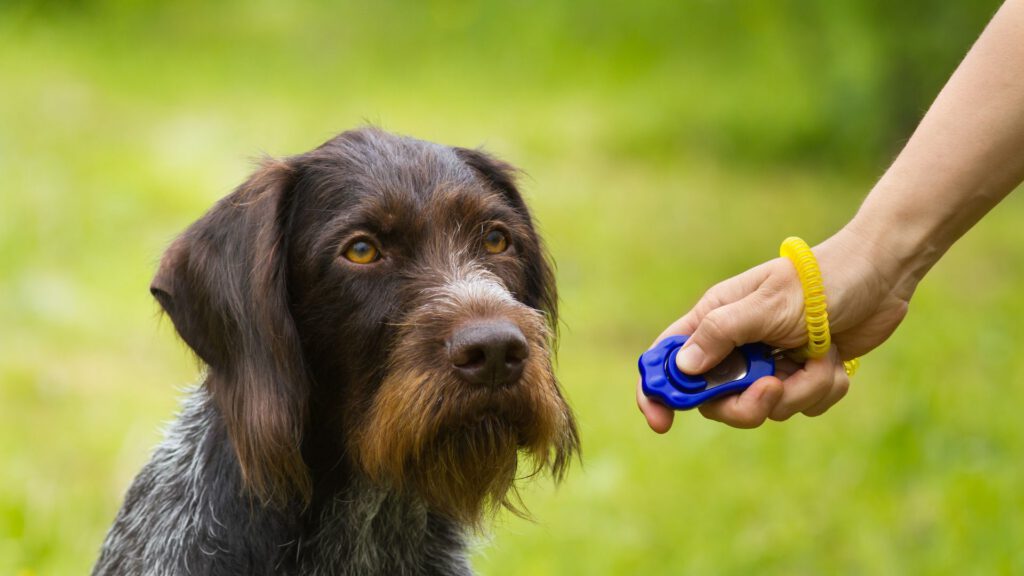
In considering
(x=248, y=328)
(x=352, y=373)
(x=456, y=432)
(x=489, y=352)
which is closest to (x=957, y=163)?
(x=489, y=352)

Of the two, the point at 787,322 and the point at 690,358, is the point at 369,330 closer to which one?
the point at 690,358

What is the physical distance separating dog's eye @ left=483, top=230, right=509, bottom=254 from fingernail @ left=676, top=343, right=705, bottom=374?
852 millimetres

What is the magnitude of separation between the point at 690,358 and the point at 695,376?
0.24 feet

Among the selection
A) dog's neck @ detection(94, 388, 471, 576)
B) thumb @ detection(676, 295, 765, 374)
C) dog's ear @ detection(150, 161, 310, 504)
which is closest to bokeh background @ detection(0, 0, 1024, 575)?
dog's neck @ detection(94, 388, 471, 576)

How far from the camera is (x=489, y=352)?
3562 mm

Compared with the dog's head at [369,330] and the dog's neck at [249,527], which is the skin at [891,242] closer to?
the dog's head at [369,330]

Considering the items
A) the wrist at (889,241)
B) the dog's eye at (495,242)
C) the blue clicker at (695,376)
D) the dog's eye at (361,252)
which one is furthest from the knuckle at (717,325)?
the dog's eye at (361,252)

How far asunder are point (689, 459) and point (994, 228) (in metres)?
8.43

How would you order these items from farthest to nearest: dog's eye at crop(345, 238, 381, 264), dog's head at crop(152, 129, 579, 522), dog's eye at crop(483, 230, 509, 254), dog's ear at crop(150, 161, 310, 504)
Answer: dog's eye at crop(483, 230, 509, 254) < dog's eye at crop(345, 238, 381, 264) < dog's ear at crop(150, 161, 310, 504) < dog's head at crop(152, 129, 579, 522)

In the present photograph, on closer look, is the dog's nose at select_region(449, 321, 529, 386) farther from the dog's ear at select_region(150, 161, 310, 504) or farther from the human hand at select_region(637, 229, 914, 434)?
the dog's ear at select_region(150, 161, 310, 504)

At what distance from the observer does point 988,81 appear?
3623 mm

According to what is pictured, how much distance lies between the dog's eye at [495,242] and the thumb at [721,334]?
843 mm

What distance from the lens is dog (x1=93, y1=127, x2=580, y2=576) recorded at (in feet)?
12.1

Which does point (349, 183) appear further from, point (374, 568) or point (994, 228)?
point (994, 228)
